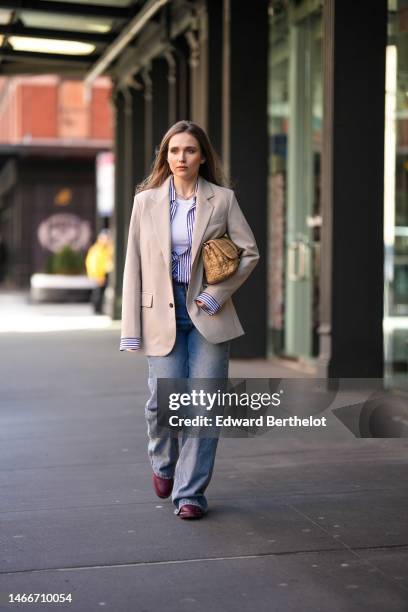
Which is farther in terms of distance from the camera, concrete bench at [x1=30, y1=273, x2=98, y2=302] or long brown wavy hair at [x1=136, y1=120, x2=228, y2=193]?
concrete bench at [x1=30, y1=273, x2=98, y2=302]

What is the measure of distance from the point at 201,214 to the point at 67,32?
453 inches

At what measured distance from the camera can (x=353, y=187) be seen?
928 cm

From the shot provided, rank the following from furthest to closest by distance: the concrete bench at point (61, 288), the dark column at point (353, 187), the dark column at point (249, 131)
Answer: the concrete bench at point (61, 288) < the dark column at point (249, 131) < the dark column at point (353, 187)

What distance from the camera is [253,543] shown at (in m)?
4.65

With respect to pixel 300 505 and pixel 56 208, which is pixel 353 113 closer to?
pixel 300 505

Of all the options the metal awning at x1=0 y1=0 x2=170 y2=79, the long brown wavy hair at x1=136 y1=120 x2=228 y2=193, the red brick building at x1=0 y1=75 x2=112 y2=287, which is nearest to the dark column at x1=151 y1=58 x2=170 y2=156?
the metal awning at x1=0 y1=0 x2=170 y2=79

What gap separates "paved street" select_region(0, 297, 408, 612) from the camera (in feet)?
13.1

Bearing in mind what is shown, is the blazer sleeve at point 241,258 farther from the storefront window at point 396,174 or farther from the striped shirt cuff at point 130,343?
the storefront window at point 396,174

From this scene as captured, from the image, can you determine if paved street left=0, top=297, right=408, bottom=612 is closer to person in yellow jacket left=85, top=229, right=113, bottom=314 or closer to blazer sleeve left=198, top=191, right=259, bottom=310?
blazer sleeve left=198, top=191, right=259, bottom=310

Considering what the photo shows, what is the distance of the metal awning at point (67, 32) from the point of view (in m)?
14.2

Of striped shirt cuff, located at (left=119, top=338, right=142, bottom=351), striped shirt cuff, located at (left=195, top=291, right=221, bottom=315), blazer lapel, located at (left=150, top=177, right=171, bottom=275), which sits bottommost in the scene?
striped shirt cuff, located at (left=119, top=338, right=142, bottom=351)

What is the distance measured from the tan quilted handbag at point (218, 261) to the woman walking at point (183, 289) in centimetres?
5

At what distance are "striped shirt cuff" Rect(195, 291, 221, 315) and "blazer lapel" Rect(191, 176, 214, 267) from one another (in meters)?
0.18

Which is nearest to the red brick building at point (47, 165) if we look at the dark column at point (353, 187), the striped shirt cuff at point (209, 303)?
the dark column at point (353, 187)
